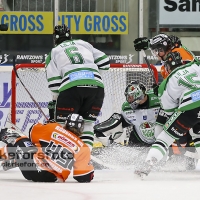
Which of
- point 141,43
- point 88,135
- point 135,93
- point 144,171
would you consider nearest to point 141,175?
point 144,171

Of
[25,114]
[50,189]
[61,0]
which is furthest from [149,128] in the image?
[61,0]

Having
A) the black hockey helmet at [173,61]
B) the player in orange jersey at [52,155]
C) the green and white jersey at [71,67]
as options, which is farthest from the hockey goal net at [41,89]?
the player in orange jersey at [52,155]

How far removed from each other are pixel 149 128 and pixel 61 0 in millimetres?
2790

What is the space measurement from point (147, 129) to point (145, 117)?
4.4 inches

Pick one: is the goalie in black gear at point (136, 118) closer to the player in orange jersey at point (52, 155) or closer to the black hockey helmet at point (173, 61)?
the black hockey helmet at point (173, 61)

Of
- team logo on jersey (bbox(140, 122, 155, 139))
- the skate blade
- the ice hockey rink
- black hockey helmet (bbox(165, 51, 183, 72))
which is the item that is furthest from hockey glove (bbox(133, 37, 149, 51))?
the skate blade

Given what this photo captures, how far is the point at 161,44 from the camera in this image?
236 inches

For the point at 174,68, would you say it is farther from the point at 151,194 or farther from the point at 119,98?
the point at 119,98

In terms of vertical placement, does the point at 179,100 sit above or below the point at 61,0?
below

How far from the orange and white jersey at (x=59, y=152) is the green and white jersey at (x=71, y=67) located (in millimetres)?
843

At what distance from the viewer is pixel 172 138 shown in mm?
5113

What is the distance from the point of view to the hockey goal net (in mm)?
7270

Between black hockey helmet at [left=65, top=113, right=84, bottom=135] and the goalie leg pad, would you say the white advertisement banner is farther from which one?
black hockey helmet at [left=65, top=113, right=84, bottom=135]

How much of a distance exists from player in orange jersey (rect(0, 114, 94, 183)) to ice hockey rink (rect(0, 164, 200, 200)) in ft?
0.26
